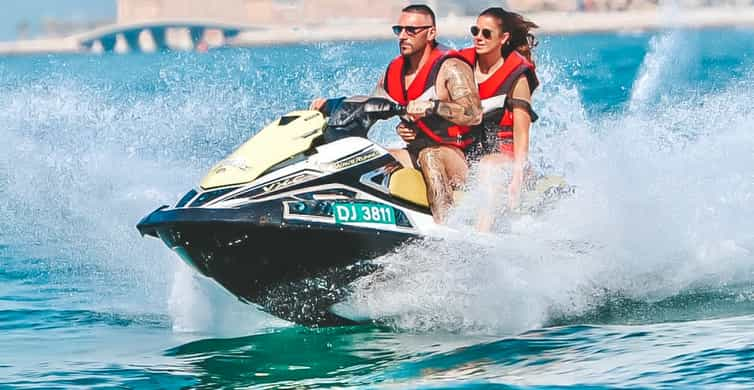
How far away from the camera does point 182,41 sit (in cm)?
7488

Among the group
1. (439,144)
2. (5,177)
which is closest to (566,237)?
(439,144)

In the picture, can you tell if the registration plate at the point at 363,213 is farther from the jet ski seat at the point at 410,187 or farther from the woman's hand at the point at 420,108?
the woman's hand at the point at 420,108

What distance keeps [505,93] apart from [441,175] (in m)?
0.68

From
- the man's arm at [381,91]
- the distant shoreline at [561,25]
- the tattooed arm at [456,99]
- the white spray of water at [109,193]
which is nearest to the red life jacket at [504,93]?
the tattooed arm at [456,99]

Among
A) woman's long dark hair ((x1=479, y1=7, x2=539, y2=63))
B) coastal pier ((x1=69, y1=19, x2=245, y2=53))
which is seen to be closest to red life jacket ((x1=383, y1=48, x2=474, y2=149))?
woman's long dark hair ((x1=479, y1=7, x2=539, y2=63))

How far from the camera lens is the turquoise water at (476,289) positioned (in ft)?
21.1

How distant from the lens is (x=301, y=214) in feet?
22.0

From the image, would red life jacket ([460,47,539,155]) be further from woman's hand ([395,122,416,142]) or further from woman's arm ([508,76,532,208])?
woman's hand ([395,122,416,142])

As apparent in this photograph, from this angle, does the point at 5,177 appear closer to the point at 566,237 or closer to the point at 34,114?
the point at 34,114

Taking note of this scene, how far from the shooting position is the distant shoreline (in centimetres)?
4616

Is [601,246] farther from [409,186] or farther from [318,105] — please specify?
[318,105]

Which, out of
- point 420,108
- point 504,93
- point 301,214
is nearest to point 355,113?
point 420,108

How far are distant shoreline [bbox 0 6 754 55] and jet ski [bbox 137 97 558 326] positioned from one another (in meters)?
34.0

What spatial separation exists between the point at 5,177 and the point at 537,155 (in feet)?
17.0
